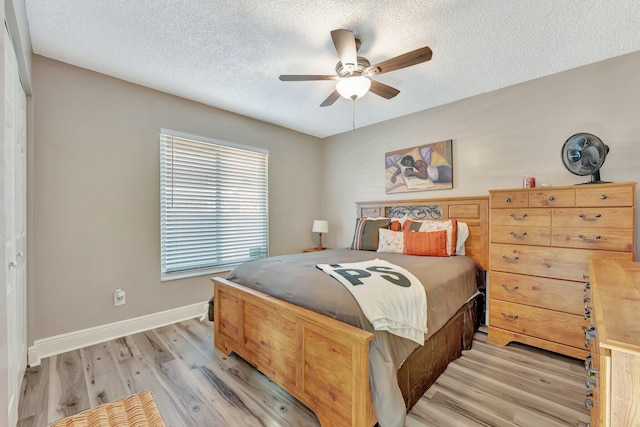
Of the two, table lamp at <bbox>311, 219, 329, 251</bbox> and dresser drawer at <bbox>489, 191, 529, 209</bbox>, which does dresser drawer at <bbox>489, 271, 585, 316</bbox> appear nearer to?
dresser drawer at <bbox>489, 191, 529, 209</bbox>

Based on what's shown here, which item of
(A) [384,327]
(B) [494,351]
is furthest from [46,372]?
(B) [494,351]

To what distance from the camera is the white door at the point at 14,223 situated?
56.1 inches

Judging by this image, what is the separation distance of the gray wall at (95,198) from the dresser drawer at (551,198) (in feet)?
11.2

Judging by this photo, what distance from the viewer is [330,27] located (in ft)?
6.27

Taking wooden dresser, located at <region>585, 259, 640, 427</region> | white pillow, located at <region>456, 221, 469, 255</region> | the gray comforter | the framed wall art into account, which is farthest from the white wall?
wooden dresser, located at <region>585, 259, 640, 427</region>

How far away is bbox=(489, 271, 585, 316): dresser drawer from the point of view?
210 centimetres

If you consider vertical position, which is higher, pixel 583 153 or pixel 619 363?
pixel 583 153

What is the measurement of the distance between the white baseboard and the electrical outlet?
0.19 meters

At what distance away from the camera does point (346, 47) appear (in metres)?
1.82

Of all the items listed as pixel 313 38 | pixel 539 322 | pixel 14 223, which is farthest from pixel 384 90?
pixel 14 223

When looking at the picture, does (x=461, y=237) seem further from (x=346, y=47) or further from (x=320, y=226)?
(x=346, y=47)

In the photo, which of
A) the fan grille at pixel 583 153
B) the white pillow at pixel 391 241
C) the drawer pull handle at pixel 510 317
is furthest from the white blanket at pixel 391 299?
the fan grille at pixel 583 153

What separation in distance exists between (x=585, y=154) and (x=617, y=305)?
2000mm

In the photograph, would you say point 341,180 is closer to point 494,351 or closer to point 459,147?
point 459,147
